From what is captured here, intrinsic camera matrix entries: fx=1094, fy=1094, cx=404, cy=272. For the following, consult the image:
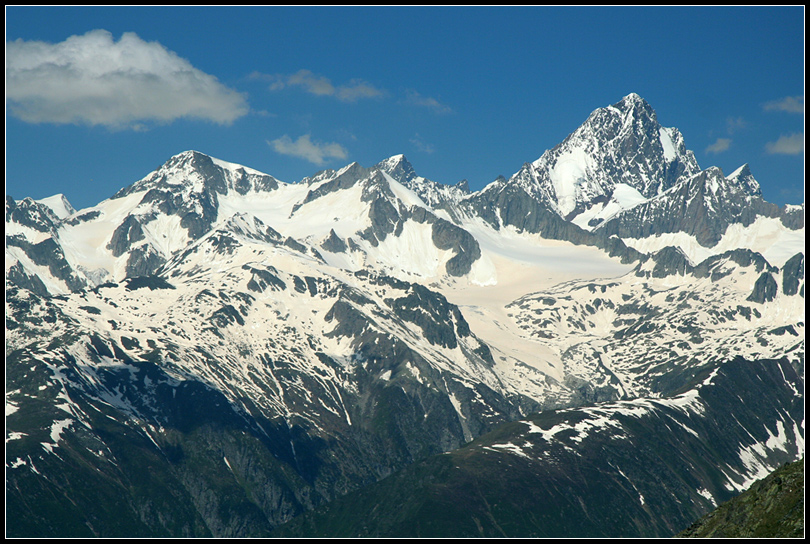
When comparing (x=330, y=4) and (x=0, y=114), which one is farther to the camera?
(x=330, y=4)

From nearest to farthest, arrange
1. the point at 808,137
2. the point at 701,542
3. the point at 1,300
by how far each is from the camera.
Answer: the point at 808,137, the point at 701,542, the point at 1,300

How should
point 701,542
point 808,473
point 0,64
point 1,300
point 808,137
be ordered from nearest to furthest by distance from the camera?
point 808,137
point 0,64
point 808,473
point 701,542
point 1,300

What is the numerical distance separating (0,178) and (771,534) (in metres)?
143

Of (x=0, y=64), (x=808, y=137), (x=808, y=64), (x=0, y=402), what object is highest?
(x=0, y=64)

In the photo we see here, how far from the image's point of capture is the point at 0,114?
118 m

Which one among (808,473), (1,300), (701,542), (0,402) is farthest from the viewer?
(1,300)

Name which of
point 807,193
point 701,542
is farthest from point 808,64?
point 701,542

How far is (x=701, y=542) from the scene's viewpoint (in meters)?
185

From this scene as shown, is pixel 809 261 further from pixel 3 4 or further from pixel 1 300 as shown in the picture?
pixel 1 300

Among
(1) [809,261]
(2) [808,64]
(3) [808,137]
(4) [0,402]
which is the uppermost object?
(4) [0,402]

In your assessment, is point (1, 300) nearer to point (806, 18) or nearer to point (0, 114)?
point (0, 114)

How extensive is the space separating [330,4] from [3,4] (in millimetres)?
36178

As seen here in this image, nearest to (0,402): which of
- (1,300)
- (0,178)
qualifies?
(1,300)

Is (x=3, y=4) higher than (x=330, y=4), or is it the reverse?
(x=3, y=4)
